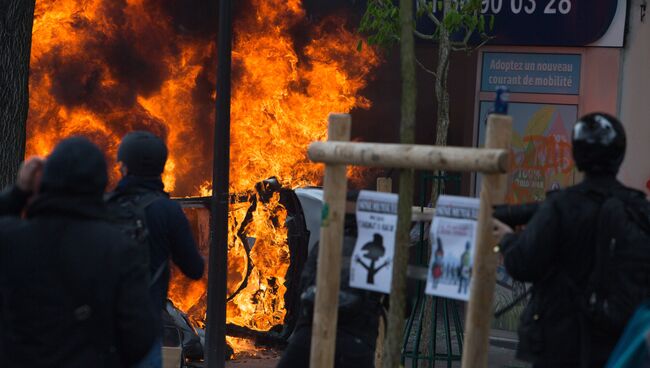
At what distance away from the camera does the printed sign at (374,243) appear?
4.83 meters

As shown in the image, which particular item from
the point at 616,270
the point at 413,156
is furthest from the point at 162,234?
the point at 616,270

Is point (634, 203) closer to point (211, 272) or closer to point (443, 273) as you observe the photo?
point (443, 273)

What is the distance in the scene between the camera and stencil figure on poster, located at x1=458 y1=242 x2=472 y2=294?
4.55 metres

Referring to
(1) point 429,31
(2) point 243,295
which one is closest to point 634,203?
(2) point 243,295

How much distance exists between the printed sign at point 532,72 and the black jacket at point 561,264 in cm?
721

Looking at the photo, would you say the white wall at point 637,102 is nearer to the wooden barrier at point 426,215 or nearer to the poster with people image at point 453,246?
the wooden barrier at point 426,215

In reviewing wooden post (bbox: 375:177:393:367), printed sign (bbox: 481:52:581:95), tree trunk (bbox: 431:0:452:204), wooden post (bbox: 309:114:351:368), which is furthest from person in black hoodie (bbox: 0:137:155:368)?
printed sign (bbox: 481:52:581:95)

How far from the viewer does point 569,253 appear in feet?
13.6

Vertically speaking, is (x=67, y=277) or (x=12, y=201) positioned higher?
(x=12, y=201)

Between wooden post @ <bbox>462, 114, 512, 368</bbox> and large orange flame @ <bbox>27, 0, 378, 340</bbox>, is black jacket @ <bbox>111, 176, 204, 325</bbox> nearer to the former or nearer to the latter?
wooden post @ <bbox>462, 114, 512, 368</bbox>

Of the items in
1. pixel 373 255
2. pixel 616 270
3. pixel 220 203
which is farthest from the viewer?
pixel 220 203

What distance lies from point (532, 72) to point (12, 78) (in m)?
5.80

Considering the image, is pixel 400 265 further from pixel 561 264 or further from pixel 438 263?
pixel 561 264

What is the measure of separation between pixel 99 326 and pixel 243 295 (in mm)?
6658
